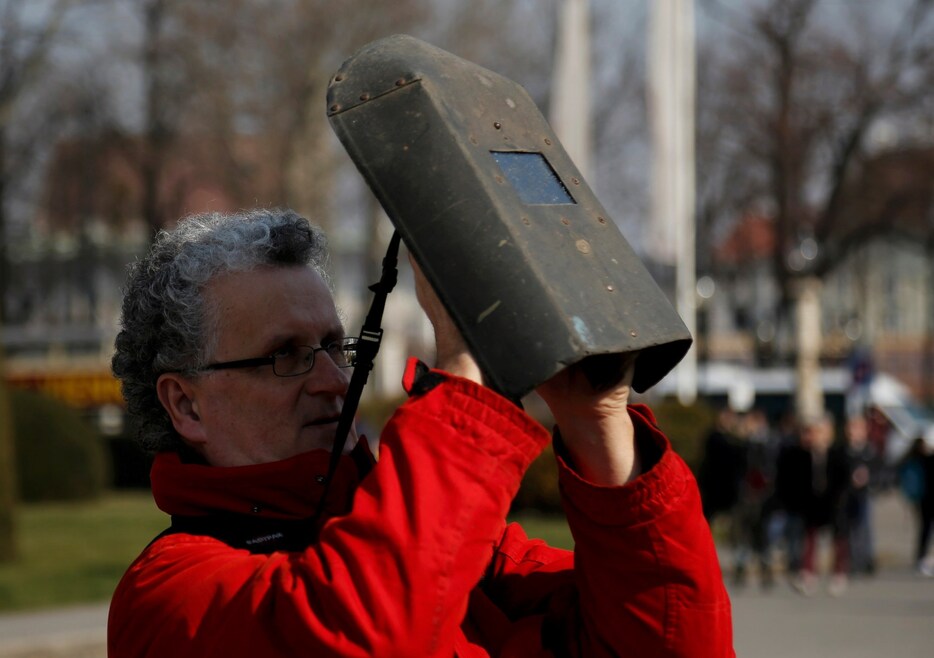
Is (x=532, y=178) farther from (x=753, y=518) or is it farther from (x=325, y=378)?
(x=753, y=518)

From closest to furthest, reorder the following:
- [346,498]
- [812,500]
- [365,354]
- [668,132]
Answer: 1. [365,354]
2. [346,498]
3. [812,500]
4. [668,132]

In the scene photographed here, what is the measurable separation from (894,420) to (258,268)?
128ft

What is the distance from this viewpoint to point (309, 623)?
1.98 metres

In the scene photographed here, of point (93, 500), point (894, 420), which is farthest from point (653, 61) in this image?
point (894, 420)

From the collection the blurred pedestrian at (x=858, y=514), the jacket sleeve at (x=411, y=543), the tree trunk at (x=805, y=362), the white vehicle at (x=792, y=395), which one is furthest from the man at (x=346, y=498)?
the white vehicle at (x=792, y=395)

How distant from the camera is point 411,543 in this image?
1950 millimetres

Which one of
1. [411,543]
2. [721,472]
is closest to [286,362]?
[411,543]

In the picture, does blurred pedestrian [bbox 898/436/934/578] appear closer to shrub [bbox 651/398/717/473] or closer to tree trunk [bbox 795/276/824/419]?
shrub [bbox 651/398/717/473]

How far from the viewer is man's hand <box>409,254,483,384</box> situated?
204 centimetres

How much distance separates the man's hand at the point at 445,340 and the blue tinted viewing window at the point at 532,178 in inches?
6.9

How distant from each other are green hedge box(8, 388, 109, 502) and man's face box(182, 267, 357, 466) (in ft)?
81.8

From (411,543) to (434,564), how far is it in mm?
39

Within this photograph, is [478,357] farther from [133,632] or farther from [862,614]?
[862,614]

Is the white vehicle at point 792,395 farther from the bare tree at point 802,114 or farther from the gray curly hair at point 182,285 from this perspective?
the gray curly hair at point 182,285
